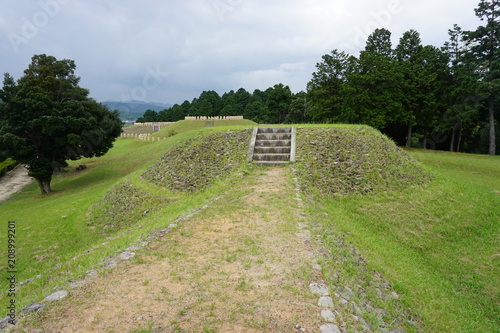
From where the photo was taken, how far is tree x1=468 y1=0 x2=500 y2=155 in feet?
104

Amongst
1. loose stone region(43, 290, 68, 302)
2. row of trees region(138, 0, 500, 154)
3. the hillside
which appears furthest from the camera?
row of trees region(138, 0, 500, 154)

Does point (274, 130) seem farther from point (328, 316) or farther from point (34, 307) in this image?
point (34, 307)

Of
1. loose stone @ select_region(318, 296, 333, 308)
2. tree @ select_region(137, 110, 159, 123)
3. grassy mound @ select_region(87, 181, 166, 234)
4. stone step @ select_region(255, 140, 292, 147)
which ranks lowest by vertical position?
grassy mound @ select_region(87, 181, 166, 234)

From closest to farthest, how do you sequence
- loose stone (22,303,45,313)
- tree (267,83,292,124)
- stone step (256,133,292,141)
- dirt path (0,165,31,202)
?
loose stone (22,303,45,313) → stone step (256,133,292,141) → dirt path (0,165,31,202) → tree (267,83,292,124)

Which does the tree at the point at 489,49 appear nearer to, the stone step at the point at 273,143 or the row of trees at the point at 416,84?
the row of trees at the point at 416,84

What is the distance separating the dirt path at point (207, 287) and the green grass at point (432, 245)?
3.57 ft

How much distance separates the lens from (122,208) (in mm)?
14578

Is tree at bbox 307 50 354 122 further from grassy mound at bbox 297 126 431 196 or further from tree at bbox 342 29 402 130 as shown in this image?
grassy mound at bbox 297 126 431 196

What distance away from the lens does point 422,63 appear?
36.2 meters

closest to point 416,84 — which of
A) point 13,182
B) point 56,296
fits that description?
point 56,296

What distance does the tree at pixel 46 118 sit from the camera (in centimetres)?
2094

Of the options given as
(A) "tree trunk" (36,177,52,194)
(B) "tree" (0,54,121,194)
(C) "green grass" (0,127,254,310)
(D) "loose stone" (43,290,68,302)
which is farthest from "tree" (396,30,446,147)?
(A) "tree trunk" (36,177,52,194)

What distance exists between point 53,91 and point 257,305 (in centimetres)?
2700

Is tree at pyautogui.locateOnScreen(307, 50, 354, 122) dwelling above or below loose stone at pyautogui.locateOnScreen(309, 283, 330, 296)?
above
